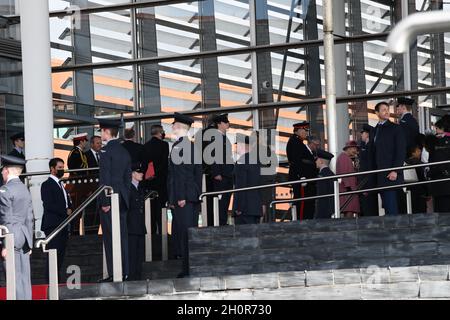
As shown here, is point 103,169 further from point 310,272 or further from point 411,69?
point 411,69

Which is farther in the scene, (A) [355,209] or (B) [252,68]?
(B) [252,68]

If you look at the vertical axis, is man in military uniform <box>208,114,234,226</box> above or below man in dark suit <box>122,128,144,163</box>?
below

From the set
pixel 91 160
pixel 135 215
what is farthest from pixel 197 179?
pixel 91 160

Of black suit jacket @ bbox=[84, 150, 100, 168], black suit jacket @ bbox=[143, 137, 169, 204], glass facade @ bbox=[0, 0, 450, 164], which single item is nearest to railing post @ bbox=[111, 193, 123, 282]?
black suit jacket @ bbox=[143, 137, 169, 204]

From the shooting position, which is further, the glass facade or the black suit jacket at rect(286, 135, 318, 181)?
the glass facade

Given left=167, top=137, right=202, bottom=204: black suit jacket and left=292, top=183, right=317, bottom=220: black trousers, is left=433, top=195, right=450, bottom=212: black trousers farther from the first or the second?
left=167, top=137, right=202, bottom=204: black suit jacket

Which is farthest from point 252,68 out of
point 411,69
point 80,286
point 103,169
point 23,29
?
point 80,286

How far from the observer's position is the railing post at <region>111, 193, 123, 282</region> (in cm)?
1162

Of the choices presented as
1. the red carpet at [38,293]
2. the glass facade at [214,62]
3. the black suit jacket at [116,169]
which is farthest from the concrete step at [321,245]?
the glass facade at [214,62]

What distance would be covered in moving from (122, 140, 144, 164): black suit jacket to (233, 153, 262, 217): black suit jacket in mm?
1150

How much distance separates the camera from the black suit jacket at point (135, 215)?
12.5 m

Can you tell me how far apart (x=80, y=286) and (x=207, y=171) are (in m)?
4.05

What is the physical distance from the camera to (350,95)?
65.1ft

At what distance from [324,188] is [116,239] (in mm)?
3537
